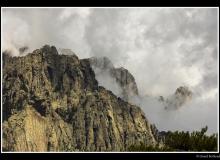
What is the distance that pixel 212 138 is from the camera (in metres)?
40.4
